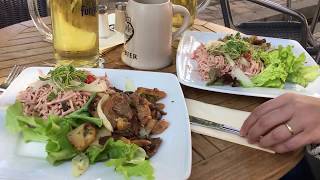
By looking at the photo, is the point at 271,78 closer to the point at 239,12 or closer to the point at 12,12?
the point at 12,12

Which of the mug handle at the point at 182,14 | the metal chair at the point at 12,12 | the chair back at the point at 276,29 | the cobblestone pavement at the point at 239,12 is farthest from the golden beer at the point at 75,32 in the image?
the cobblestone pavement at the point at 239,12

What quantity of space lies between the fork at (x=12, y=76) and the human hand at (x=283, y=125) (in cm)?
54

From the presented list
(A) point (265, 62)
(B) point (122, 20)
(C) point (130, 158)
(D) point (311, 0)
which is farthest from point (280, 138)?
Result: (D) point (311, 0)

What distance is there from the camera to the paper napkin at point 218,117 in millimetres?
863

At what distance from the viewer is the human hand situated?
815 millimetres

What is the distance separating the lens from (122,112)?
0.85 metres

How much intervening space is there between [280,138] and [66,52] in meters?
0.58

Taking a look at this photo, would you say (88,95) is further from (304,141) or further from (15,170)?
(304,141)

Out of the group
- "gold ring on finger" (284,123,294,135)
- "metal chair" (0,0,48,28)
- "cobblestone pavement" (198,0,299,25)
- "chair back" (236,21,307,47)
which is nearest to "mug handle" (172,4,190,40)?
"gold ring on finger" (284,123,294,135)

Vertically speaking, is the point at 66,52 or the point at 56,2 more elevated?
the point at 56,2

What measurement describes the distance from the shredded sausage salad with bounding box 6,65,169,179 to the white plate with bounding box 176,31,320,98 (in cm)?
13

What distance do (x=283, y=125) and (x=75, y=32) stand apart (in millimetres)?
563

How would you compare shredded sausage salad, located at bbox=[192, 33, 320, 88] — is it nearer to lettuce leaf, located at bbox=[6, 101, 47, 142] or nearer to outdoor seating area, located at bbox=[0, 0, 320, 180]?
outdoor seating area, located at bbox=[0, 0, 320, 180]

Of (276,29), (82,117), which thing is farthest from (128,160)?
(276,29)
